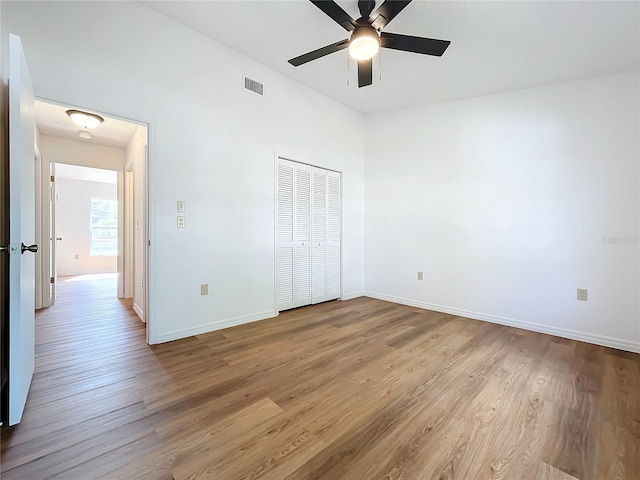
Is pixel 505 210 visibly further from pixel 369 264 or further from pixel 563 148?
pixel 369 264

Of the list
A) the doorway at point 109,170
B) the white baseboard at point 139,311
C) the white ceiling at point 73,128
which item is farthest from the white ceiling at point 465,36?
the white baseboard at point 139,311

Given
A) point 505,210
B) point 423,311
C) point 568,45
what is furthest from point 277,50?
point 423,311

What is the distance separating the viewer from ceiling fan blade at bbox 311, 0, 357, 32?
181 cm

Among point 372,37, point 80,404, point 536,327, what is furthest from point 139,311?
point 536,327

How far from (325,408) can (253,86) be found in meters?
3.21

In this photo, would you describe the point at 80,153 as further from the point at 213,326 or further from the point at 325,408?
the point at 325,408

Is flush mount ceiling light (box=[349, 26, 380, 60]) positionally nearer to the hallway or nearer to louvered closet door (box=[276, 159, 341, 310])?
louvered closet door (box=[276, 159, 341, 310])

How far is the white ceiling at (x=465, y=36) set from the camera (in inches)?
88.0

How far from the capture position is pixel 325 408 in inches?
66.5

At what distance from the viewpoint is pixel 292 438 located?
144 centimetres

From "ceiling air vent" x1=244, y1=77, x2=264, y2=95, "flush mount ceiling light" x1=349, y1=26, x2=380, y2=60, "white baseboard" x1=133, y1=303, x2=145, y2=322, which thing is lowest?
"white baseboard" x1=133, y1=303, x2=145, y2=322

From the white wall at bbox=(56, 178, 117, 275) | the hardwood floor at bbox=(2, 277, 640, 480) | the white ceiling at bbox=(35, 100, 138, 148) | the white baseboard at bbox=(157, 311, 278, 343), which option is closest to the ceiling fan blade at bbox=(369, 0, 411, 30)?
the hardwood floor at bbox=(2, 277, 640, 480)

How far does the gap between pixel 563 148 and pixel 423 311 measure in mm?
2436

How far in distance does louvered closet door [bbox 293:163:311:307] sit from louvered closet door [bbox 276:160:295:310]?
7cm
